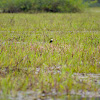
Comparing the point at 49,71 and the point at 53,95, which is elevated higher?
the point at 49,71

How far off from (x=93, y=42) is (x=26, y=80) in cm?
359

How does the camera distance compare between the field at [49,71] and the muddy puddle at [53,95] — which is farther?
the field at [49,71]

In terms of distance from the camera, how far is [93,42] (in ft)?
24.7

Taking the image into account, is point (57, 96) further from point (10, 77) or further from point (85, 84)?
point (10, 77)

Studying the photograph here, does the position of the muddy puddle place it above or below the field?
below

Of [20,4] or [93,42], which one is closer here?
[93,42]

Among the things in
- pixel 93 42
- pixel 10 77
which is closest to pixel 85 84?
pixel 10 77

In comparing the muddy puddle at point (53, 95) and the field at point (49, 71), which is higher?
the field at point (49, 71)

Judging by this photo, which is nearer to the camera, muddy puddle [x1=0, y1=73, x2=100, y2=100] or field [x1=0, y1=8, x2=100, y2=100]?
muddy puddle [x1=0, y1=73, x2=100, y2=100]

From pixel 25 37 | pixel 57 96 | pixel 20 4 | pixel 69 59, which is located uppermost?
pixel 20 4

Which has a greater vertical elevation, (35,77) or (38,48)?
(38,48)

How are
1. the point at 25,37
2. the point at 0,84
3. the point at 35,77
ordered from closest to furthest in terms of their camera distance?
the point at 0,84 < the point at 35,77 < the point at 25,37

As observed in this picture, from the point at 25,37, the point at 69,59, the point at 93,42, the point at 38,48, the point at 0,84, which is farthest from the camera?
the point at 25,37

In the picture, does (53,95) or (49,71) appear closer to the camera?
(53,95)
